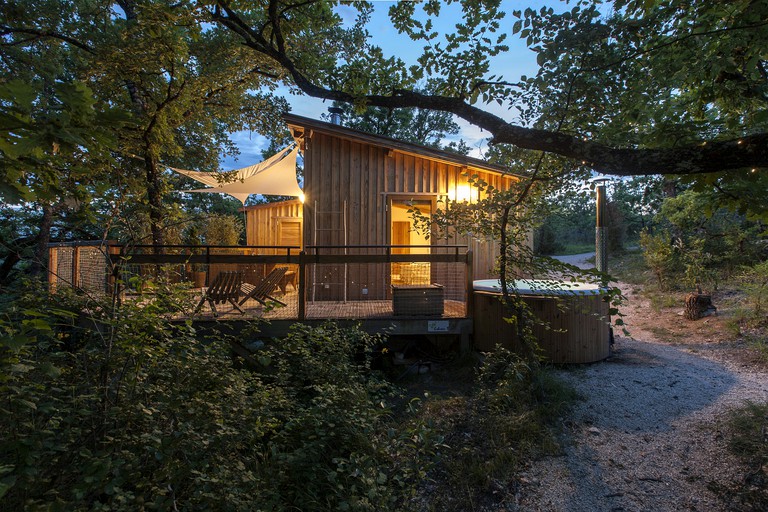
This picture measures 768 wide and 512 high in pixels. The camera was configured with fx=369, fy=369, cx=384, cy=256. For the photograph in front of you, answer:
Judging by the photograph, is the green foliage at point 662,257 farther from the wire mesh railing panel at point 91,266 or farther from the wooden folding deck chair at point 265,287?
the wire mesh railing panel at point 91,266

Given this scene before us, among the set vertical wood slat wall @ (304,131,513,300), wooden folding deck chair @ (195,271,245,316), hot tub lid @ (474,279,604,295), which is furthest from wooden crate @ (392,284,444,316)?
wooden folding deck chair @ (195,271,245,316)

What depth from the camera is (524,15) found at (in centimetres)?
278

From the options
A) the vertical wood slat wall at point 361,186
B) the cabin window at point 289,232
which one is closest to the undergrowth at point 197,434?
the vertical wood slat wall at point 361,186

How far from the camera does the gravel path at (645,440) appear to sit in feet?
8.62

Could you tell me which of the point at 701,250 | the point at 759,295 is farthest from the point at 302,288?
the point at 701,250

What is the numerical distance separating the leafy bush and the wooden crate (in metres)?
2.61

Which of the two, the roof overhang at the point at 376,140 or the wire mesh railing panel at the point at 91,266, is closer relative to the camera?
the wire mesh railing panel at the point at 91,266

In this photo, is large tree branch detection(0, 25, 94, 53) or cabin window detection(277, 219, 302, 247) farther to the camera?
cabin window detection(277, 219, 302, 247)

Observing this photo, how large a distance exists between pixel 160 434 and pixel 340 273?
5376 mm

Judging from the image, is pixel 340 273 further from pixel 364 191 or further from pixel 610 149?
pixel 610 149

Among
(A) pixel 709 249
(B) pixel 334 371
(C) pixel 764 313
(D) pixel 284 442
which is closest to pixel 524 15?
(B) pixel 334 371

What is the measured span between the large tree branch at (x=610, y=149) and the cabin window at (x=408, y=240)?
161 cm

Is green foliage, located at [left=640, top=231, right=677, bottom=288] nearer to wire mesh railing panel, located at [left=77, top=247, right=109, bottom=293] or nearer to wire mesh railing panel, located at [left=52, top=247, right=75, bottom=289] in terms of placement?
wire mesh railing panel, located at [left=77, top=247, right=109, bottom=293]

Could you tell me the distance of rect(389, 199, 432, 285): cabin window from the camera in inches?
269
